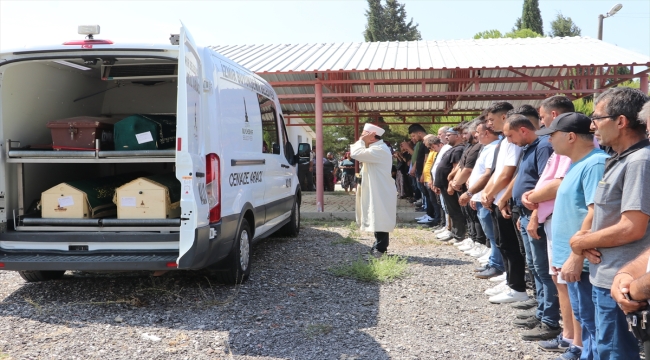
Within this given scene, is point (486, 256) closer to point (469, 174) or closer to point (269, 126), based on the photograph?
point (469, 174)

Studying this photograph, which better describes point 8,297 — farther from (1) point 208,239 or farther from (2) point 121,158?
(1) point 208,239

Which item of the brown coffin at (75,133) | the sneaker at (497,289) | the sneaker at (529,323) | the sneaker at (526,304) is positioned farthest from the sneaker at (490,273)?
the brown coffin at (75,133)

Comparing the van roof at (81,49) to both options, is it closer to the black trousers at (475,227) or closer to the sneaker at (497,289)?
the sneaker at (497,289)

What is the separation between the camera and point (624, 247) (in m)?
2.67

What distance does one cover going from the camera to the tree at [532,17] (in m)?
50.8

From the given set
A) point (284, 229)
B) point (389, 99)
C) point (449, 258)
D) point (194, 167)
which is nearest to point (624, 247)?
point (194, 167)

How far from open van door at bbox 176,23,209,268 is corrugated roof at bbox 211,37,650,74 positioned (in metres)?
6.38

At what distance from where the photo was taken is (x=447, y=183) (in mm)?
8398

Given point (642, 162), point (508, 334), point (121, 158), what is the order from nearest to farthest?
point (642, 162)
point (508, 334)
point (121, 158)

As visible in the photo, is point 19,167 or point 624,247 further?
point 19,167

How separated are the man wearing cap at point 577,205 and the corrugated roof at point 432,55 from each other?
7.40m

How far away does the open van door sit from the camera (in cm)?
435

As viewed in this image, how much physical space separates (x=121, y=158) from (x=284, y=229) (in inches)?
157

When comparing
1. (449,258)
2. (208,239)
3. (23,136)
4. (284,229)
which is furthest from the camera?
(284,229)
